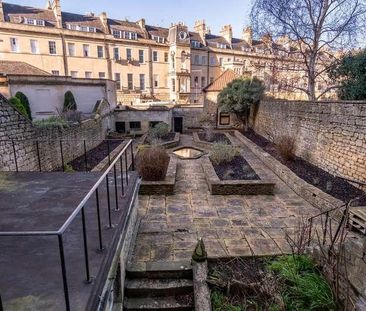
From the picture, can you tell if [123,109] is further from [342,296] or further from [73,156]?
[342,296]

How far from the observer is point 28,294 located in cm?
191

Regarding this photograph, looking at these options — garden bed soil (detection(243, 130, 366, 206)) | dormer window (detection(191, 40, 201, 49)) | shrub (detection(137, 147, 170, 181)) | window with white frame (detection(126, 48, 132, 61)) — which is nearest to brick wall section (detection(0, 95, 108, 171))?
shrub (detection(137, 147, 170, 181))

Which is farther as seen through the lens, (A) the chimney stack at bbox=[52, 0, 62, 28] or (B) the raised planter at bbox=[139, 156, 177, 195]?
(A) the chimney stack at bbox=[52, 0, 62, 28]

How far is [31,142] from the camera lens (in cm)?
757

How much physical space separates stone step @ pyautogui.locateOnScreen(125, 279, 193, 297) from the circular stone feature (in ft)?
25.3

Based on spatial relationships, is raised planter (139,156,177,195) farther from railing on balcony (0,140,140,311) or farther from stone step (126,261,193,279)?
stone step (126,261,193,279)

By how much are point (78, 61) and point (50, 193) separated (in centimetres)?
3129

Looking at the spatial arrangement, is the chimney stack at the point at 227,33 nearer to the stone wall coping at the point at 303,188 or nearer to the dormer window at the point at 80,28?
the dormer window at the point at 80,28

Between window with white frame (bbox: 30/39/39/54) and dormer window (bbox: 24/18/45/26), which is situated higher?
dormer window (bbox: 24/18/45/26)

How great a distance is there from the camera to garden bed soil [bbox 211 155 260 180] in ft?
26.7

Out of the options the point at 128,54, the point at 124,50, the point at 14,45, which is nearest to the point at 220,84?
the point at 128,54

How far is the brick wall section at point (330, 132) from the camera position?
6812 millimetres

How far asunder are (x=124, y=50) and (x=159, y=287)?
34.6 metres

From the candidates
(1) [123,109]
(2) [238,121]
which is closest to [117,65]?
(1) [123,109]
